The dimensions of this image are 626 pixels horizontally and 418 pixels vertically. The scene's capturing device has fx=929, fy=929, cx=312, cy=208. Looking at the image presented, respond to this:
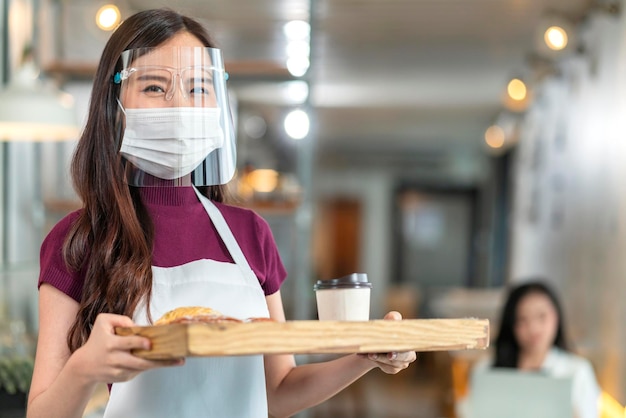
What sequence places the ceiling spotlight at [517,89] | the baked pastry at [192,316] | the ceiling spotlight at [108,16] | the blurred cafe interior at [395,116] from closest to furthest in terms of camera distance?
the baked pastry at [192,316] → the ceiling spotlight at [108,16] → the blurred cafe interior at [395,116] → the ceiling spotlight at [517,89]

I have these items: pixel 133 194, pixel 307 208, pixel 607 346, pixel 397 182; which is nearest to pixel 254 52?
pixel 307 208

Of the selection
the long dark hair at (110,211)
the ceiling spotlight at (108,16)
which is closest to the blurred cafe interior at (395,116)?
the ceiling spotlight at (108,16)

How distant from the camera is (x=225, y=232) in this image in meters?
1.36

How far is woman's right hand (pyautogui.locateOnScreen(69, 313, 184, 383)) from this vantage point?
1014 mm

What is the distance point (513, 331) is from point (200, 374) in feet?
9.97

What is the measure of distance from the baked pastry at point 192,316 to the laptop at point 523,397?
6.78 ft

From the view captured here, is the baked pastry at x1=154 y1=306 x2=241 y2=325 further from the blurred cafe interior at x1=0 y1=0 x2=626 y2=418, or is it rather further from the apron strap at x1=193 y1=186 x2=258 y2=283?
the blurred cafe interior at x1=0 y1=0 x2=626 y2=418

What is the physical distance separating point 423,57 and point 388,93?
190 centimetres

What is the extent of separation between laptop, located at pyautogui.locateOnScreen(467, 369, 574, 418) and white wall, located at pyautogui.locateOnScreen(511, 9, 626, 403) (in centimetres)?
119

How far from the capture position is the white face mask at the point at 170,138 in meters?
1.25

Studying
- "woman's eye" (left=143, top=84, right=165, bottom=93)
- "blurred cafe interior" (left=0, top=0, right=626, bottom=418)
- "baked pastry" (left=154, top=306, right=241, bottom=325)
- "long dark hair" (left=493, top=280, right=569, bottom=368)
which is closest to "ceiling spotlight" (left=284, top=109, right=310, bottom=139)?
"blurred cafe interior" (left=0, top=0, right=626, bottom=418)

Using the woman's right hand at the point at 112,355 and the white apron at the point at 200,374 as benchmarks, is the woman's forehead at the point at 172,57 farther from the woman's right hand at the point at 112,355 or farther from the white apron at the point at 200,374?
the woman's right hand at the point at 112,355

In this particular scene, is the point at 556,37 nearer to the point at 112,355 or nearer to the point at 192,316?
the point at 192,316

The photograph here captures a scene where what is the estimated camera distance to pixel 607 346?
4.58 metres
